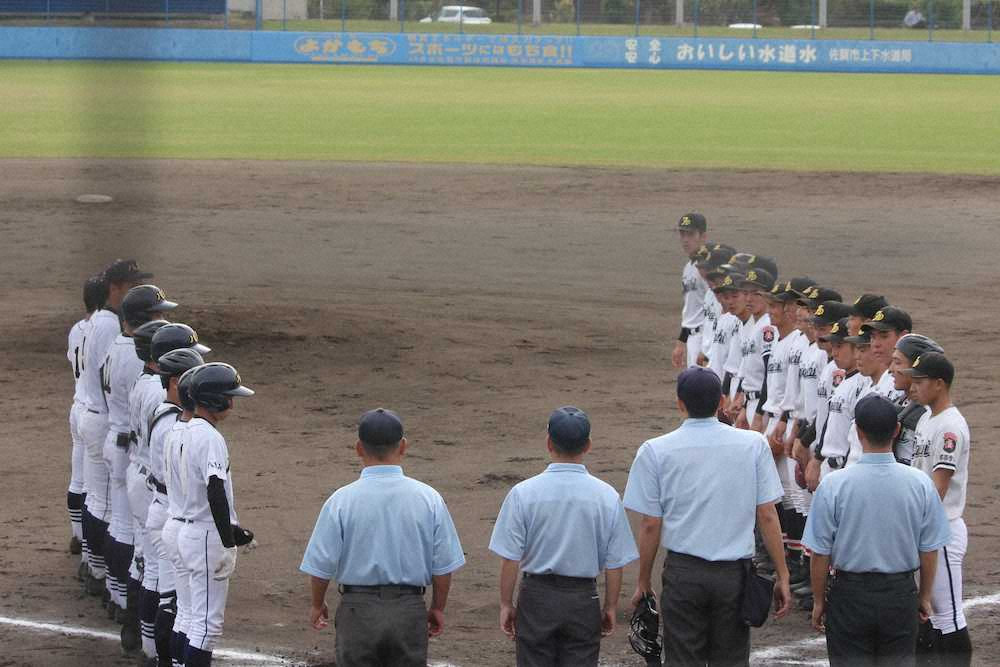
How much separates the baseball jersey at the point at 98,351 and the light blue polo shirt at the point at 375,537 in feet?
9.43

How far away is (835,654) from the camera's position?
207 inches

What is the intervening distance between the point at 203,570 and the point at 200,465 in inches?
18.0

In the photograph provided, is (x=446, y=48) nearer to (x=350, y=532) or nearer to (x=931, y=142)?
(x=931, y=142)

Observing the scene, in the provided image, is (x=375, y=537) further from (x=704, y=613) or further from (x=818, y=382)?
(x=818, y=382)

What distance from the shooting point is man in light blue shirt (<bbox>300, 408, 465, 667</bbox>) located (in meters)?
4.98

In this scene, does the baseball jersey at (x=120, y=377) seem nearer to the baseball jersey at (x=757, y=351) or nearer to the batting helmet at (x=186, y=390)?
the batting helmet at (x=186, y=390)

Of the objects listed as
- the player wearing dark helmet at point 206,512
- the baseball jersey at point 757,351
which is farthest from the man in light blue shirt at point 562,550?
the baseball jersey at point 757,351

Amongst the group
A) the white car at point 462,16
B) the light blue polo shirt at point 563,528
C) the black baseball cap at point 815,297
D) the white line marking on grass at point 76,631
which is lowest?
the white line marking on grass at point 76,631

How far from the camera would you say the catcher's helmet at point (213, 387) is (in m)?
5.64

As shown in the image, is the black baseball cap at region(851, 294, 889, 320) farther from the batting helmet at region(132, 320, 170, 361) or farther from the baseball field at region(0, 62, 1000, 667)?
the batting helmet at region(132, 320, 170, 361)

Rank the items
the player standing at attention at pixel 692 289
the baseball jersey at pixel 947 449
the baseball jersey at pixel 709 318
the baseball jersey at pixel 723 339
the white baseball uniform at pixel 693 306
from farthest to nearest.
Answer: the white baseball uniform at pixel 693 306 < the player standing at attention at pixel 692 289 < the baseball jersey at pixel 709 318 < the baseball jersey at pixel 723 339 < the baseball jersey at pixel 947 449

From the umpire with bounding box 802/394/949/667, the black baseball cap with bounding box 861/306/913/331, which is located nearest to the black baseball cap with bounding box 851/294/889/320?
the black baseball cap with bounding box 861/306/913/331

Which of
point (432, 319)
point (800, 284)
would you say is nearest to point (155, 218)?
point (432, 319)

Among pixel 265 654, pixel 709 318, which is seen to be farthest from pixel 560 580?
pixel 709 318
